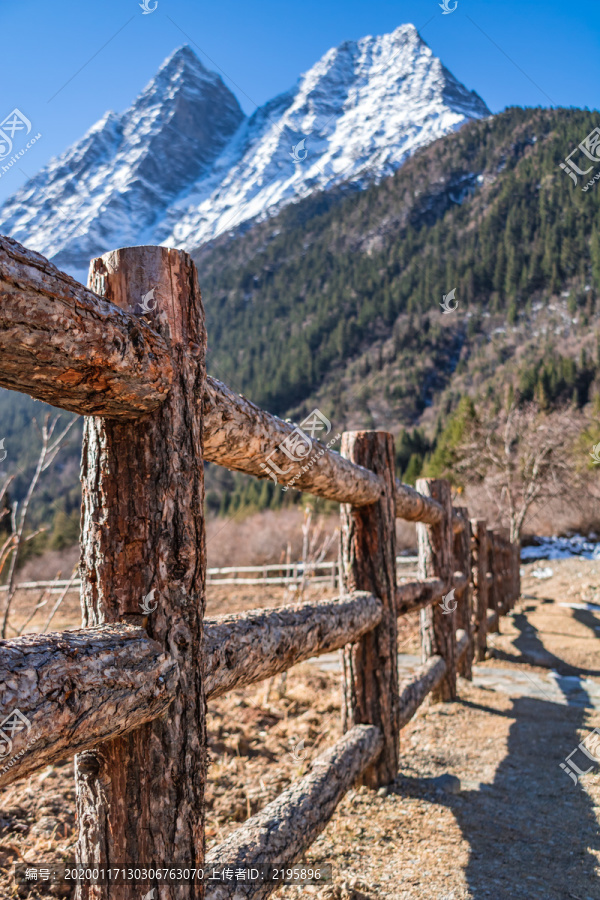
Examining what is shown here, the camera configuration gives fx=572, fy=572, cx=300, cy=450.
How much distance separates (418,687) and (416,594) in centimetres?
52

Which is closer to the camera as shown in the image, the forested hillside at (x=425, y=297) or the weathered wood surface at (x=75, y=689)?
the weathered wood surface at (x=75, y=689)

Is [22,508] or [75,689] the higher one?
[22,508]

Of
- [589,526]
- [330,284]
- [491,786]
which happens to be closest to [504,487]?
[589,526]

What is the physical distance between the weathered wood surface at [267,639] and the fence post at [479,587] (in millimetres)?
4376

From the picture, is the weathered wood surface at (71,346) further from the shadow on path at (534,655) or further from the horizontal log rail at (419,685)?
the shadow on path at (534,655)

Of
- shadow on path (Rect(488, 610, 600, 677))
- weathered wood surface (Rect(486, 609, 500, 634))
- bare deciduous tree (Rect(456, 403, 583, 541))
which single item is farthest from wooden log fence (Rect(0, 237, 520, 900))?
bare deciduous tree (Rect(456, 403, 583, 541))

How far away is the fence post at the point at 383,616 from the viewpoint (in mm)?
2602

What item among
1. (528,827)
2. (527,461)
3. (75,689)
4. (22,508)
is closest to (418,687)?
(528,827)

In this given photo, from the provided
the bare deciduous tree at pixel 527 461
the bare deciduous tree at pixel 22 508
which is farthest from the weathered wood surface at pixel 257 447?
the bare deciduous tree at pixel 527 461

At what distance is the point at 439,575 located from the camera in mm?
4234

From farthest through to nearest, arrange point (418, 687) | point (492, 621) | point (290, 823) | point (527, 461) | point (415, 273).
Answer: point (415, 273)
point (527, 461)
point (492, 621)
point (418, 687)
point (290, 823)

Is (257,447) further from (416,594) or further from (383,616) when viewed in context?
(416,594)

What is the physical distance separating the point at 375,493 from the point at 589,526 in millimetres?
32308

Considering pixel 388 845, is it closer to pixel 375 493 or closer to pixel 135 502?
pixel 375 493
